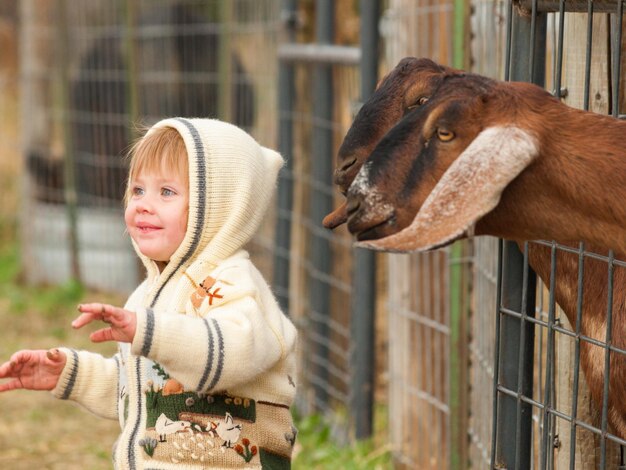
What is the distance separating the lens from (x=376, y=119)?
8.66 feet

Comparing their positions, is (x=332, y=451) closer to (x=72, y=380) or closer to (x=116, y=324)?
(x=72, y=380)

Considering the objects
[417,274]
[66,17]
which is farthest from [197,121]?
[66,17]

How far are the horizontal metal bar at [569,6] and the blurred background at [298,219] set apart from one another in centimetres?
4

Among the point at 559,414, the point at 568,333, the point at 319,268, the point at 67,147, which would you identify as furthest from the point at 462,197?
the point at 67,147

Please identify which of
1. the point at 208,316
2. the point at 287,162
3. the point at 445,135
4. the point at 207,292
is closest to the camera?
the point at 445,135

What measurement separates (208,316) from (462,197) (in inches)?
36.6

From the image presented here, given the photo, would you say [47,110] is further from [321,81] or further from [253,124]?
[321,81]

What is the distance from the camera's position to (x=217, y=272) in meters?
3.04

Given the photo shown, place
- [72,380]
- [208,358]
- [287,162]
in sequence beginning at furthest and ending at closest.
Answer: [287,162], [72,380], [208,358]

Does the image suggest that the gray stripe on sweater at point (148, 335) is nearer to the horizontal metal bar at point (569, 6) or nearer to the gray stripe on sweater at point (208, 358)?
the gray stripe on sweater at point (208, 358)

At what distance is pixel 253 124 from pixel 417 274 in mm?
2832

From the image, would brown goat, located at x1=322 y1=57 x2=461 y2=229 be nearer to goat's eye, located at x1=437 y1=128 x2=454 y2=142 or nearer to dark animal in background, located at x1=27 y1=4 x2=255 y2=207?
goat's eye, located at x1=437 y1=128 x2=454 y2=142

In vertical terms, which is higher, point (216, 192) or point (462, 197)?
point (462, 197)

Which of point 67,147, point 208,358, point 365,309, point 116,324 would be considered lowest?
point 365,309
